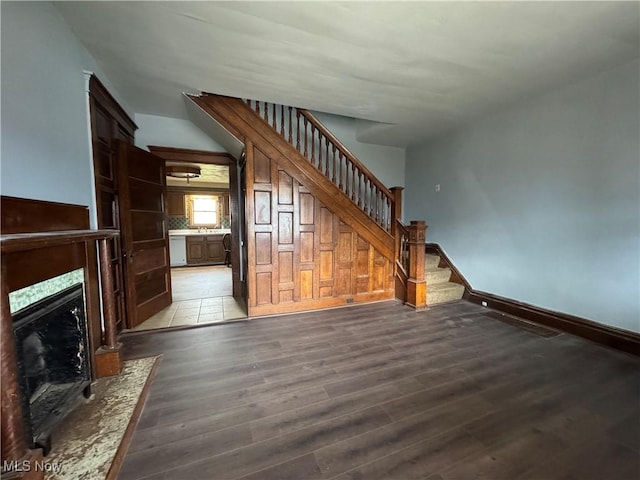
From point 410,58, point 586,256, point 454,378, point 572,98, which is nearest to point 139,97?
point 410,58

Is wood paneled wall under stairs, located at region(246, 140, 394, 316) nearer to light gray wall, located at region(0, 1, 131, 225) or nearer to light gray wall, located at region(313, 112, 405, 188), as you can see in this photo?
light gray wall, located at region(0, 1, 131, 225)

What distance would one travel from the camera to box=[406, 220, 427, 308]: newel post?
12.6 feet

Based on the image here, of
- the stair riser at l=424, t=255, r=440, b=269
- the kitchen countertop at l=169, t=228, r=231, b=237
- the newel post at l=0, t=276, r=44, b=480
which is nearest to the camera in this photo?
the newel post at l=0, t=276, r=44, b=480

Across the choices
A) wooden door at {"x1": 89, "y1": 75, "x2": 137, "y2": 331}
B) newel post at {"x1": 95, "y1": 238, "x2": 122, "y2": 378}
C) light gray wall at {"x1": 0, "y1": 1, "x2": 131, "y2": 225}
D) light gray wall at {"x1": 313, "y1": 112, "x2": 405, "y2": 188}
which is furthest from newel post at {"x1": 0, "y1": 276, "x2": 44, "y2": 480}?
light gray wall at {"x1": 313, "y1": 112, "x2": 405, "y2": 188}

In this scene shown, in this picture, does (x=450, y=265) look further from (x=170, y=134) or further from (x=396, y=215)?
(x=170, y=134)

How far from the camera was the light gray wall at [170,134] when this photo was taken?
3.82 meters

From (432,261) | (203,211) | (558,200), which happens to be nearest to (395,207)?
(432,261)

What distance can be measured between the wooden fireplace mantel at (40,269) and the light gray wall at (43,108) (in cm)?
13

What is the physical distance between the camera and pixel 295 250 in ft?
11.9

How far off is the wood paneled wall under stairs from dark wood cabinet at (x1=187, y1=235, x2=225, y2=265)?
5.29 m

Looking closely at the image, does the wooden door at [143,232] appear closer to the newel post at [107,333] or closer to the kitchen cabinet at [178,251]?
the newel post at [107,333]

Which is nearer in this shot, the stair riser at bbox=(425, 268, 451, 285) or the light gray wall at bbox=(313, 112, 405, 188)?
the stair riser at bbox=(425, 268, 451, 285)

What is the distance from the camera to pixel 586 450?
1465 millimetres

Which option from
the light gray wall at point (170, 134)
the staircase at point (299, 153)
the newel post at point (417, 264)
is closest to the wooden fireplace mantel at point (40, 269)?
the staircase at point (299, 153)
